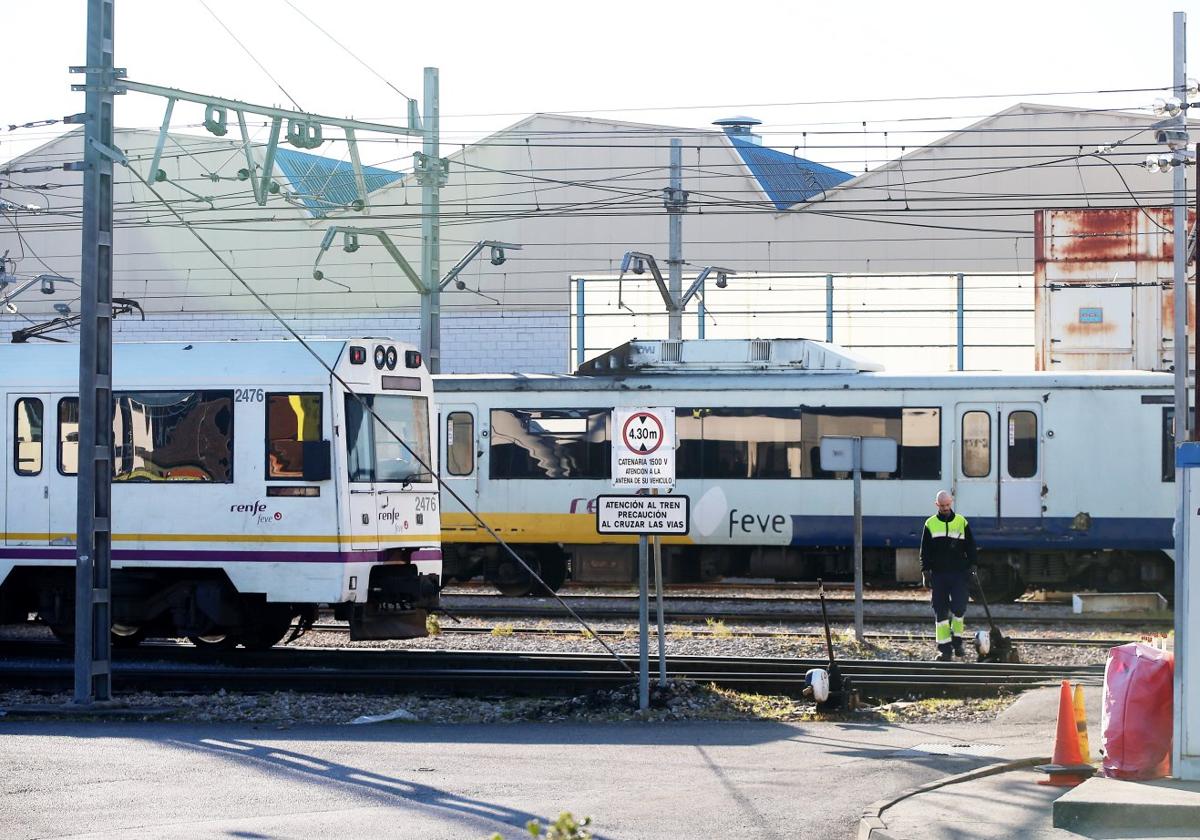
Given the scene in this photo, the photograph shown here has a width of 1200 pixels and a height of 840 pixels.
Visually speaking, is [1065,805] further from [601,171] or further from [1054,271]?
[601,171]

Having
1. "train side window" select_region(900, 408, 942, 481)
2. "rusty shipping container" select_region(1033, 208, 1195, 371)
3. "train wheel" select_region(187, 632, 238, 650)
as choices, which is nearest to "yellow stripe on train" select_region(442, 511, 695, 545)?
"train side window" select_region(900, 408, 942, 481)

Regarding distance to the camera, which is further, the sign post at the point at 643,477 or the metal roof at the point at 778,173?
the metal roof at the point at 778,173

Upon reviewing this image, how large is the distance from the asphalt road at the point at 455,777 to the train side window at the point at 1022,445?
971 cm

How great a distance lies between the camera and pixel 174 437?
15.6m

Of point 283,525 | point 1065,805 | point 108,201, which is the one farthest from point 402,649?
point 1065,805

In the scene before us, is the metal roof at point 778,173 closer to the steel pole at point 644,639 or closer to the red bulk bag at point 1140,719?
the steel pole at point 644,639

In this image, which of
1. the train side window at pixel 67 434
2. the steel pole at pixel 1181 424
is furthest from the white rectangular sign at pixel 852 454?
the train side window at pixel 67 434

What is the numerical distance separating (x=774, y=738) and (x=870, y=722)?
1.25 m

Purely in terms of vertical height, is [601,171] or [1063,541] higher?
[601,171]

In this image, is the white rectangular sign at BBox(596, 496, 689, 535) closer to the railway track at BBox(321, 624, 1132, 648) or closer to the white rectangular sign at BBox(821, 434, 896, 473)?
the white rectangular sign at BBox(821, 434, 896, 473)

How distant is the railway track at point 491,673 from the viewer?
13.7 m

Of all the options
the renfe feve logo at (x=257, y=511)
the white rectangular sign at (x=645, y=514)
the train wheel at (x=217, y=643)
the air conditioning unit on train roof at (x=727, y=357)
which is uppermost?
the air conditioning unit on train roof at (x=727, y=357)

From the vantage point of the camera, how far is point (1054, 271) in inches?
1222

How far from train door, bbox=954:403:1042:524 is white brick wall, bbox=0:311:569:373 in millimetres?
19938
